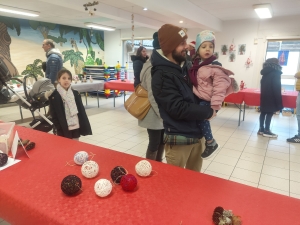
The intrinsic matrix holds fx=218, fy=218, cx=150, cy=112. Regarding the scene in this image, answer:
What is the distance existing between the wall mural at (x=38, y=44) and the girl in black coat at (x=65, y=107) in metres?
4.62

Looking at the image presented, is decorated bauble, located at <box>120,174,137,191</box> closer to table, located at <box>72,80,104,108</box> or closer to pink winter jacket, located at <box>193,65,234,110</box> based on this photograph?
pink winter jacket, located at <box>193,65,234,110</box>

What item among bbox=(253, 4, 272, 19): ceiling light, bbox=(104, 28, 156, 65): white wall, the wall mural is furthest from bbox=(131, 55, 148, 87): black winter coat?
bbox=(104, 28, 156, 65): white wall

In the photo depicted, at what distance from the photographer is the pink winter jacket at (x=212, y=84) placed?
1339 millimetres

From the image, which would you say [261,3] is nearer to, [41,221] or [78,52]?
[41,221]

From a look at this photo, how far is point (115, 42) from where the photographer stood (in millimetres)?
9188

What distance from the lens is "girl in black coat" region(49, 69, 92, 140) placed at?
235cm

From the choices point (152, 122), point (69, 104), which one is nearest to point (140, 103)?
point (152, 122)

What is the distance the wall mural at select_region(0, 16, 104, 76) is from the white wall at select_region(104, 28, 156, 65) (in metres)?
0.29

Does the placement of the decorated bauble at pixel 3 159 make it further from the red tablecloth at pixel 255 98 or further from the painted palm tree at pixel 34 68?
the painted palm tree at pixel 34 68

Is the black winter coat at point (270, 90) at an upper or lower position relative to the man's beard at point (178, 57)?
lower

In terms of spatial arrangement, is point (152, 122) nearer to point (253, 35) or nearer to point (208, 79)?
point (208, 79)

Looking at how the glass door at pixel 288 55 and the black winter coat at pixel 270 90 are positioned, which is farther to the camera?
the glass door at pixel 288 55

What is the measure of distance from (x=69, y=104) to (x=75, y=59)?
22.2ft

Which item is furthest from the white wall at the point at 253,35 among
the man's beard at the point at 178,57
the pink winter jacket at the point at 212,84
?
the man's beard at the point at 178,57
